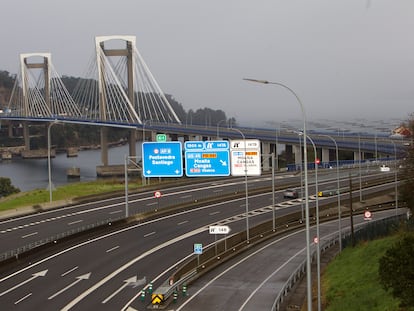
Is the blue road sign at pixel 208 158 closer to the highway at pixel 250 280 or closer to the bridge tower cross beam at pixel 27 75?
the highway at pixel 250 280

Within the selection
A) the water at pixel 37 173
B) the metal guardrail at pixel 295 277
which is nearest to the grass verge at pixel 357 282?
the metal guardrail at pixel 295 277

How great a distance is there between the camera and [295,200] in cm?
6412

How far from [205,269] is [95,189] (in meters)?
35.9

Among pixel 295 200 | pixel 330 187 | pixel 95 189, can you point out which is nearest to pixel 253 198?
pixel 295 200

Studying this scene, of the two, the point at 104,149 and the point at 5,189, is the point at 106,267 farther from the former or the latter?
the point at 104,149

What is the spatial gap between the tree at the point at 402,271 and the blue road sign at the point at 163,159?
79.1 feet

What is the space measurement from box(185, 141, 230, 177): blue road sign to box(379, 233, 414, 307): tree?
2183 centimetres

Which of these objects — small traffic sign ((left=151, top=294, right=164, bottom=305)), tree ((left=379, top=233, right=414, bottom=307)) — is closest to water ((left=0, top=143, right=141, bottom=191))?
small traffic sign ((left=151, top=294, right=164, bottom=305))

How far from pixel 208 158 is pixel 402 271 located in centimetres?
2330

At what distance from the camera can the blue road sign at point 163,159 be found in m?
42.4

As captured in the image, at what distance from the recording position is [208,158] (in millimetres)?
41219

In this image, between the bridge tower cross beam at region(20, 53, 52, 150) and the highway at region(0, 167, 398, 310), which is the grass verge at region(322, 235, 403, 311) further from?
the bridge tower cross beam at region(20, 53, 52, 150)

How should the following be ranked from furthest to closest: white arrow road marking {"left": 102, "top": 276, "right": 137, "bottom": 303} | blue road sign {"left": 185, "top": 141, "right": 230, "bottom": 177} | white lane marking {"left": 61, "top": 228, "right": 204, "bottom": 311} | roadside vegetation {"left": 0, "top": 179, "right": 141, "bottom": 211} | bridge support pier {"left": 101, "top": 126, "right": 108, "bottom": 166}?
bridge support pier {"left": 101, "top": 126, "right": 108, "bottom": 166}, roadside vegetation {"left": 0, "top": 179, "right": 141, "bottom": 211}, blue road sign {"left": 185, "top": 141, "right": 230, "bottom": 177}, white arrow road marking {"left": 102, "top": 276, "right": 137, "bottom": 303}, white lane marking {"left": 61, "top": 228, "right": 204, "bottom": 311}

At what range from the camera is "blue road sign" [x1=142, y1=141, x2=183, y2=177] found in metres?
42.4
